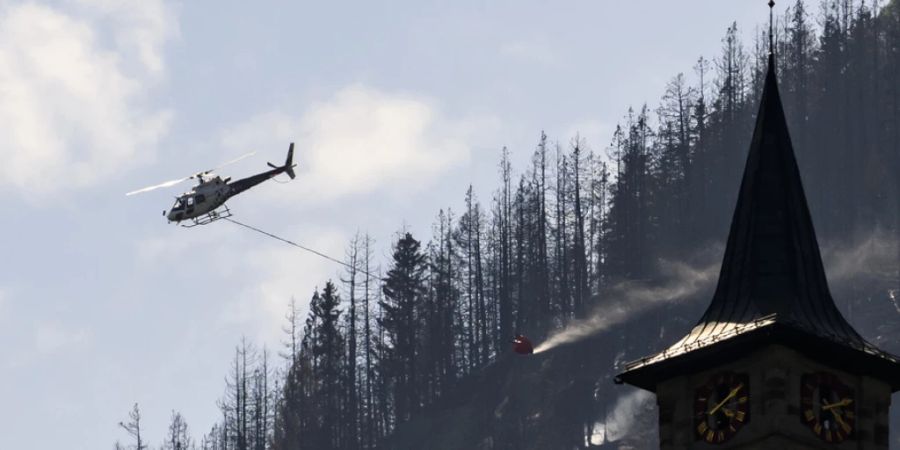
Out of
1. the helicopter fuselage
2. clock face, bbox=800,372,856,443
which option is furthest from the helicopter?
clock face, bbox=800,372,856,443

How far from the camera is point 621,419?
197 meters

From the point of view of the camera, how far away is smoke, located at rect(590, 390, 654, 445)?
194 metres

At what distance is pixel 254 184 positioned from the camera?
5640 inches

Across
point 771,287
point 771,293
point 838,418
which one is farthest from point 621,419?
point 838,418

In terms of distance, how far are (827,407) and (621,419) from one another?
392ft

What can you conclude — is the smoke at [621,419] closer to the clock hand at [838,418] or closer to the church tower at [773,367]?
the church tower at [773,367]

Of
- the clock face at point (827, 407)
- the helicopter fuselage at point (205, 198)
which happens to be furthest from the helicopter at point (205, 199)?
the clock face at point (827, 407)

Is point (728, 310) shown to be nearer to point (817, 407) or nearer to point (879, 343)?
point (817, 407)

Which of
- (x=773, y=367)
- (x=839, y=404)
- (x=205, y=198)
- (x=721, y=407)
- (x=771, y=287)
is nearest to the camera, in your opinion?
(x=773, y=367)

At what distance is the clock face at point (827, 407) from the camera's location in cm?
7750

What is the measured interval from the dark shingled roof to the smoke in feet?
358

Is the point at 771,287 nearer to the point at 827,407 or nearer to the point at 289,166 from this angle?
the point at 827,407

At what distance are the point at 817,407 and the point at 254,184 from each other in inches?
2724

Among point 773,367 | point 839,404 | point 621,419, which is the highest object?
point 621,419
